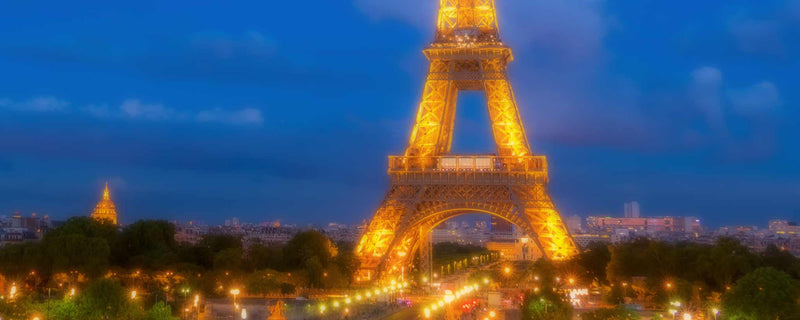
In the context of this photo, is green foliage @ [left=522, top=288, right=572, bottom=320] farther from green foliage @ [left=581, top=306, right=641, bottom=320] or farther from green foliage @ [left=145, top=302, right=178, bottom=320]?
green foliage @ [left=145, top=302, right=178, bottom=320]

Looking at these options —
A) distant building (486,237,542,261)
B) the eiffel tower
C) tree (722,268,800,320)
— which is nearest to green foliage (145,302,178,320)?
tree (722,268,800,320)

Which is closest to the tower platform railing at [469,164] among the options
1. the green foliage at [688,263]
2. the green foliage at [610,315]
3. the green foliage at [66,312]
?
the green foliage at [688,263]

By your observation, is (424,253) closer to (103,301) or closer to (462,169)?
(462,169)

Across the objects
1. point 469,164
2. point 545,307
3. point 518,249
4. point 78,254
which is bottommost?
point 518,249

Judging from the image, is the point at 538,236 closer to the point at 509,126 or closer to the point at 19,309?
the point at 509,126

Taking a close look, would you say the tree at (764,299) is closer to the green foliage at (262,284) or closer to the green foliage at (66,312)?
the green foliage at (66,312)

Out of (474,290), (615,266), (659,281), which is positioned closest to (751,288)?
(659,281)

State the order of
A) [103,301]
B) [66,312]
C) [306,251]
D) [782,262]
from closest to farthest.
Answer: [66,312], [103,301], [782,262], [306,251]

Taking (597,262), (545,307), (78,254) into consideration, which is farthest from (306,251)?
(545,307)
